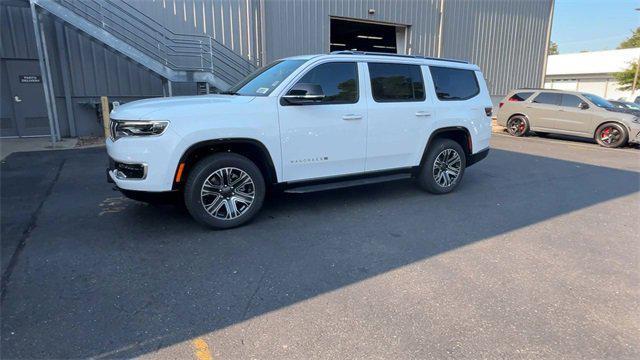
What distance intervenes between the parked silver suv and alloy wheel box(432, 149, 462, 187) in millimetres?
9093

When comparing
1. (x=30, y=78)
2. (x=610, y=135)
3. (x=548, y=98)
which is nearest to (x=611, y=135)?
(x=610, y=135)

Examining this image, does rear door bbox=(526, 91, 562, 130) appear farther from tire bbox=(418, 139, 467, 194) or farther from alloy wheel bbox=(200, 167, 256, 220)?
alloy wheel bbox=(200, 167, 256, 220)

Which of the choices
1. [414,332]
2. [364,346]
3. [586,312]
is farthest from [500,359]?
[586,312]

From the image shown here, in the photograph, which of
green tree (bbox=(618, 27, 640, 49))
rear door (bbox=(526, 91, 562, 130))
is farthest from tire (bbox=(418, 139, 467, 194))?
green tree (bbox=(618, 27, 640, 49))

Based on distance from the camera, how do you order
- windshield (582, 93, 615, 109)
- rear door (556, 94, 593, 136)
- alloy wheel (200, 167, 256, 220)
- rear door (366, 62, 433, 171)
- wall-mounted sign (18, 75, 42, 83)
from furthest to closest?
rear door (556, 94, 593, 136), windshield (582, 93, 615, 109), wall-mounted sign (18, 75, 42, 83), rear door (366, 62, 433, 171), alloy wheel (200, 167, 256, 220)

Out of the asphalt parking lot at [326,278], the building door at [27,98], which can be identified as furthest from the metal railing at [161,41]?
the asphalt parking lot at [326,278]

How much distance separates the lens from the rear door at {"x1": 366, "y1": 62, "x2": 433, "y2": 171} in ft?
17.2

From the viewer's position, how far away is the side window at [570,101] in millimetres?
12898

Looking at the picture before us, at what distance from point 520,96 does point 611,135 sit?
3209 mm

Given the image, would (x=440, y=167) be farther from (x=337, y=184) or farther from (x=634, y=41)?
(x=634, y=41)

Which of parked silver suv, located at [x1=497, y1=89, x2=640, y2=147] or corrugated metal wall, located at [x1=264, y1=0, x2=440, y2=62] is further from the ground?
corrugated metal wall, located at [x1=264, y1=0, x2=440, y2=62]

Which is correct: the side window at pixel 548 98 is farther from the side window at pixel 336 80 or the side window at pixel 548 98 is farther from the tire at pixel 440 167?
the side window at pixel 336 80

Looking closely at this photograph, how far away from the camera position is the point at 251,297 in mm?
3170

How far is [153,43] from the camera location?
38.7 feet
